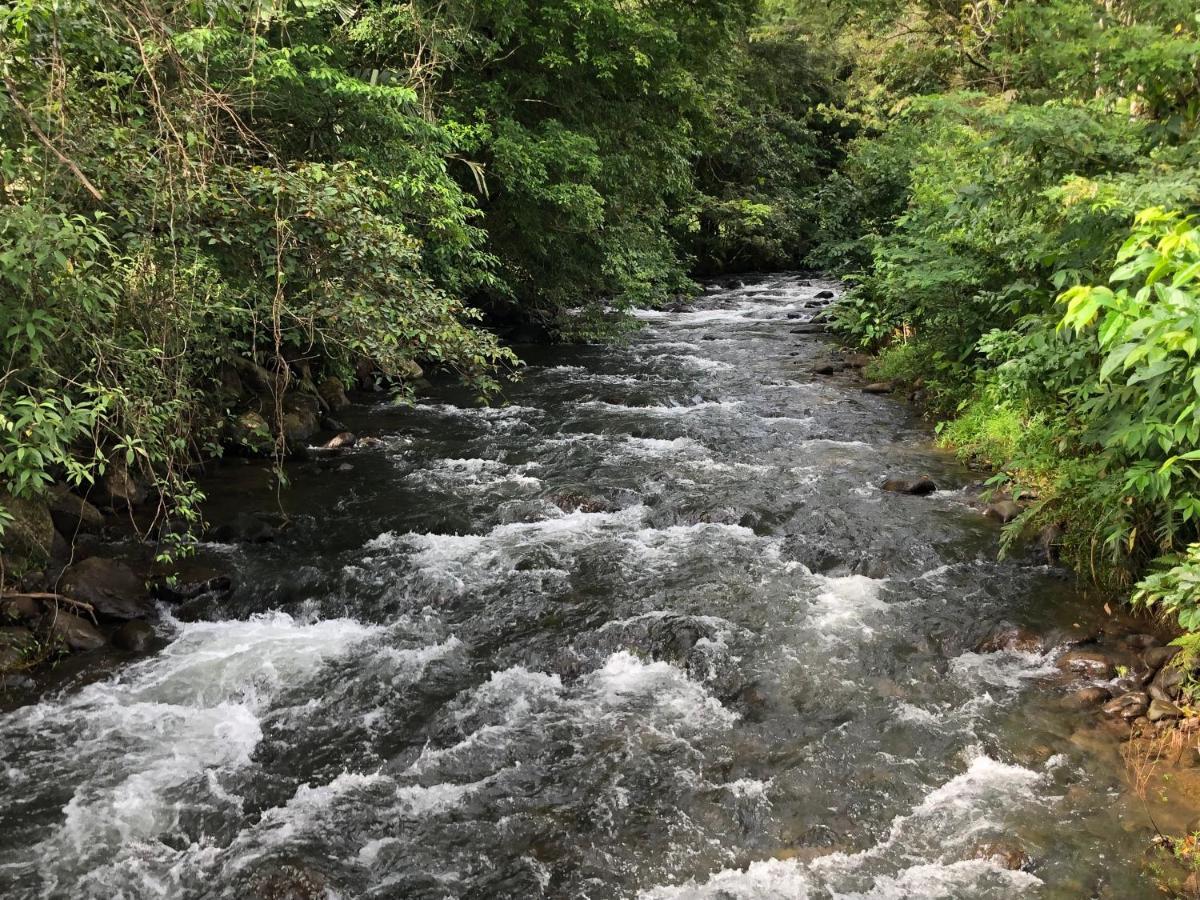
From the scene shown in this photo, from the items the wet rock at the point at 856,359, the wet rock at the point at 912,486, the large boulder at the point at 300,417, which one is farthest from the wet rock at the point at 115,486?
the wet rock at the point at 856,359

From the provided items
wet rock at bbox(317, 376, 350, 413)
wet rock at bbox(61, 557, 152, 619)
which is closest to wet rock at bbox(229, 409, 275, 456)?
wet rock at bbox(317, 376, 350, 413)

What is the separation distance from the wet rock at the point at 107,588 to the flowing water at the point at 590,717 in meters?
0.36

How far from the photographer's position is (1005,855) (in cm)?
423

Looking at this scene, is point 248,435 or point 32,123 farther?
point 248,435

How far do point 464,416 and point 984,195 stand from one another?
26.8 feet

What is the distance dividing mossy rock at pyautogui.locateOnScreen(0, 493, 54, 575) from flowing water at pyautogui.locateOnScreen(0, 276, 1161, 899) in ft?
→ 3.91

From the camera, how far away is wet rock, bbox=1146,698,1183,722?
5.05 m

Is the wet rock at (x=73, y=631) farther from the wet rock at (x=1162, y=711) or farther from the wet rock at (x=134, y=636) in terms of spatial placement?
the wet rock at (x=1162, y=711)

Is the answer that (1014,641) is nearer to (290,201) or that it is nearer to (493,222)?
(290,201)

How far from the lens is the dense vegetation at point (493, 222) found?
→ 4812 millimetres

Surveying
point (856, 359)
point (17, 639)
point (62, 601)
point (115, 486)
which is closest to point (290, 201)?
point (62, 601)

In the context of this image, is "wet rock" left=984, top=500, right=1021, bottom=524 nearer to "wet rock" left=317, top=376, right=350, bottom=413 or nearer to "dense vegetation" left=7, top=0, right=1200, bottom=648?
"dense vegetation" left=7, top=0, right=1200, bottom=648

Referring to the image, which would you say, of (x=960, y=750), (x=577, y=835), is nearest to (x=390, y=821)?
(x=577, y=835)

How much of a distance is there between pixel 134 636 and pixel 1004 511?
25.4ft
